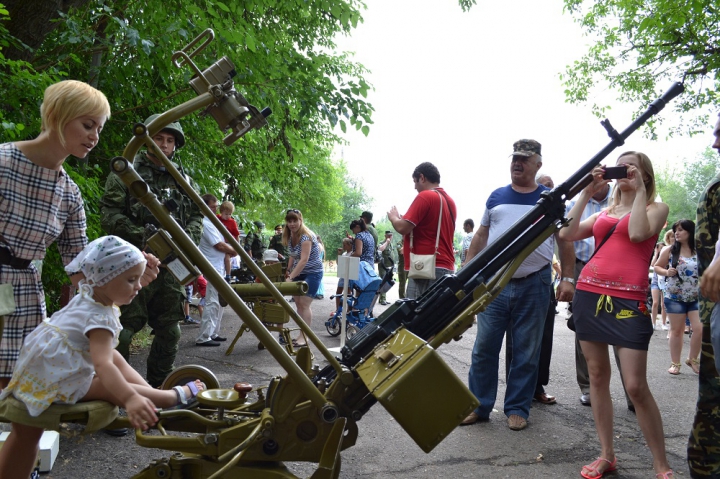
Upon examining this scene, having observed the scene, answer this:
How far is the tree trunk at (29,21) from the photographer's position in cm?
573

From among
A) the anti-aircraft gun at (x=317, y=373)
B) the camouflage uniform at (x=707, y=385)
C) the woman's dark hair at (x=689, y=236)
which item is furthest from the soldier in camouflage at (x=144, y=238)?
the woman's dark hair at (x=689, y=236)

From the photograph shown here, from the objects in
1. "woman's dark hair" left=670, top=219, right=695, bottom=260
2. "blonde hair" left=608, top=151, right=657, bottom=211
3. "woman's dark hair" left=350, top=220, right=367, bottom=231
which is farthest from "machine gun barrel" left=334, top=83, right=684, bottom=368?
"woman's dark hair" left=350, top=220, right=367, bottom=231

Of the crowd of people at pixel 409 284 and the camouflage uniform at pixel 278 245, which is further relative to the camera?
the camouflage uniform at pixel 278 245

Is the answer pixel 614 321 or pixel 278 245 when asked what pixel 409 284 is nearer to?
pixel 614 321

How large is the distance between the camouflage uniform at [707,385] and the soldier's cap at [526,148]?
1.93 m

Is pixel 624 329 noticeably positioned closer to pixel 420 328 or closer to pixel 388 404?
pixel 420 328

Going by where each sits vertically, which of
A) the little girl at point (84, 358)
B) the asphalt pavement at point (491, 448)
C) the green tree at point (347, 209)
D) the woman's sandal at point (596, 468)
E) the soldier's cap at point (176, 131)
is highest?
the soldier's cap at point (176, 131)

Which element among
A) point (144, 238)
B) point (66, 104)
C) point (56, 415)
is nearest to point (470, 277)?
point (56, 415)

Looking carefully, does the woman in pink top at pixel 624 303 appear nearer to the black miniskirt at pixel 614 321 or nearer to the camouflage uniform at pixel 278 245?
the black miniskirt at pixel 614 321

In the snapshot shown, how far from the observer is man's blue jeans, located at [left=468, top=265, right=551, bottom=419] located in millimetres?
4676

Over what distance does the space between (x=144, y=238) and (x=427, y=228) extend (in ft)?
8.16

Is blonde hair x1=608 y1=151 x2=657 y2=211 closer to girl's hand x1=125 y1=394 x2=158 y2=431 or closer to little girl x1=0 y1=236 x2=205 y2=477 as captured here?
little girl x1=0 y1=236 x2=205 y2=477

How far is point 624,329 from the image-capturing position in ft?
11.6

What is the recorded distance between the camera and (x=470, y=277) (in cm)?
290
